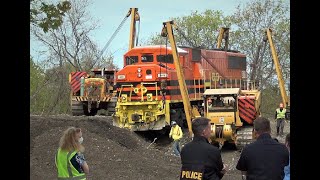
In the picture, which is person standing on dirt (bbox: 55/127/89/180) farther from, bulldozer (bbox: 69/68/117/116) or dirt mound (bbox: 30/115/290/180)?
bulldozer (bbox: 69/68/117/116)

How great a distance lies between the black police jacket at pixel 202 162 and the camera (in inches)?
241

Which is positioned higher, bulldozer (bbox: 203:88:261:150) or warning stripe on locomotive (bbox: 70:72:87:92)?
warning stripe on locomotive (bbox: 70:72:87:92)

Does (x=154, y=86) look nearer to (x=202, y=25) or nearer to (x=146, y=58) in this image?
(x=146, y=58)

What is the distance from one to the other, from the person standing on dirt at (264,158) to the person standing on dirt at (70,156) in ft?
7.49

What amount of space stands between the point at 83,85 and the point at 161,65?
745cm

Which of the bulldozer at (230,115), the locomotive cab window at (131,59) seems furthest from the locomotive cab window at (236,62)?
the bulldozer at (230,115)

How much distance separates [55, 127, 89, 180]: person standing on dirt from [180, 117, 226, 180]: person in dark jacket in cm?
166

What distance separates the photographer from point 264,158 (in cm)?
609

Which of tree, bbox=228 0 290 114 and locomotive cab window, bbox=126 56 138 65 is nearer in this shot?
locomotive cab window, bbox=126 56 138 65

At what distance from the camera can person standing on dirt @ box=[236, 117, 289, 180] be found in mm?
6078

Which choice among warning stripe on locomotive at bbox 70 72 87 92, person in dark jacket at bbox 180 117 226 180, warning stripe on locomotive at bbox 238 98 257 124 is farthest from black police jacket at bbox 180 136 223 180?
warning stripe on locomotive at bbox 70 72 87 92

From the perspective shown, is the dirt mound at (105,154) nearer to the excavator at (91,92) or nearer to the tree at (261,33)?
the excavator at (91,92)
